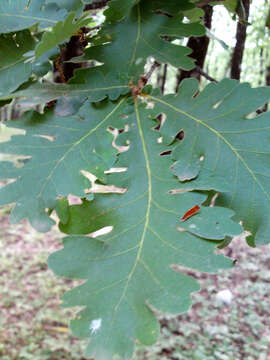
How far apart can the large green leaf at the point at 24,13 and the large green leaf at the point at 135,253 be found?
1.03 feet

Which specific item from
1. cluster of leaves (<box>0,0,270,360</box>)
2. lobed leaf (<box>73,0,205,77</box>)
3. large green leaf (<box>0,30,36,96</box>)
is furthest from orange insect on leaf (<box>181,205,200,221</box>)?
large green leaf (<box>0,30,36,96</box>)

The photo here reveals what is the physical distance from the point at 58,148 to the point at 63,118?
0.22 ft

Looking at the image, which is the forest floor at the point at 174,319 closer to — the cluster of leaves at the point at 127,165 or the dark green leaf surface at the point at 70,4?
the cluster of leaves at the point at 127,165

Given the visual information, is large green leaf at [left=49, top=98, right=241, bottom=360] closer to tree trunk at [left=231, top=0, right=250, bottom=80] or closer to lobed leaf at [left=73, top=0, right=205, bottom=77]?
lobed leaf at [left=73, top=0, right=205, bottom=77]

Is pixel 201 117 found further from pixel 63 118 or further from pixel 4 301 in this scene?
pixel 4 301

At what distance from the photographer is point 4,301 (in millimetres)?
3291

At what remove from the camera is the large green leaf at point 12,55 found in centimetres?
74

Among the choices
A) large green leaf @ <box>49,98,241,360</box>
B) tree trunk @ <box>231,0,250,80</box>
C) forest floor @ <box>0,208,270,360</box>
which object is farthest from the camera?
forest floor @ <box>0,208,270,360</box>

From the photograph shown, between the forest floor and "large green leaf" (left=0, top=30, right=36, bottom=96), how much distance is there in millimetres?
2363

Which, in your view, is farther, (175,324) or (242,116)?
(175,324)

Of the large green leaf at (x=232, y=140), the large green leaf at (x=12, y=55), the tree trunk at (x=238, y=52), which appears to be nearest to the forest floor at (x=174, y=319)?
the tree trunk at (x=238, y=52)

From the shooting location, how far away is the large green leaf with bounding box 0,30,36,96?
74cm

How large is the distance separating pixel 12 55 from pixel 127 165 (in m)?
0.35

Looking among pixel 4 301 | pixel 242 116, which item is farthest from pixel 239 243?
pixel 242 116
